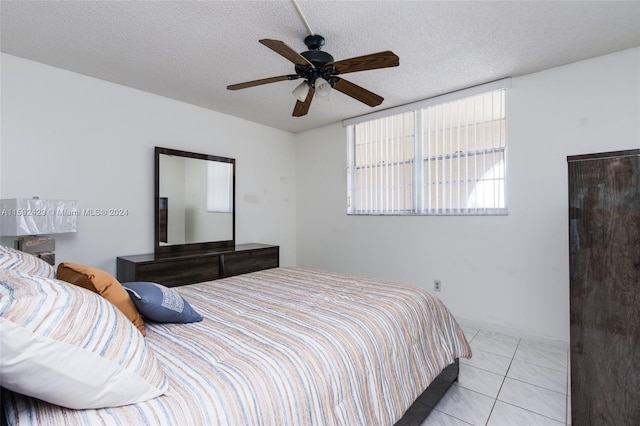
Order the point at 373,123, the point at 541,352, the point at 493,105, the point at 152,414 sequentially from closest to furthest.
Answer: the point at 152,414, the point at 541,352, the point at 493,105, the point at 373,123

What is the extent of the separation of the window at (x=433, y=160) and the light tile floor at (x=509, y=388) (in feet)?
4.18

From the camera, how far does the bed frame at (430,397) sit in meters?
1.61

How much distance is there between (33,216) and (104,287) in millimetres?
1558

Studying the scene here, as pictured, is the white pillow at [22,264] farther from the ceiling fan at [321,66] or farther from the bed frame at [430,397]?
the bed frame at [430,397]

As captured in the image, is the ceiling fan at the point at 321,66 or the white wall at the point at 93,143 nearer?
the ceiling fan at the point at 321,66

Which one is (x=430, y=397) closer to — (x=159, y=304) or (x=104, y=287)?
(x=159, y=304)

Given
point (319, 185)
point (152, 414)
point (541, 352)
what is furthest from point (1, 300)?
point (319, 185)

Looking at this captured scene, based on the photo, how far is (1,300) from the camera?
68cm

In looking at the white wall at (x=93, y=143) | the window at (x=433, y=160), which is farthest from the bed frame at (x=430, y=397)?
the white wall at (x=93, y=143)

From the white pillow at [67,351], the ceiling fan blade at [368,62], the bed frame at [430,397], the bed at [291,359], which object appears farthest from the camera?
the ceiling fan blade at [368,62]

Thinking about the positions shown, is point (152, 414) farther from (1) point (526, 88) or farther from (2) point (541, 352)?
(1) point (526, 88)

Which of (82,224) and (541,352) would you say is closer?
(541,352)

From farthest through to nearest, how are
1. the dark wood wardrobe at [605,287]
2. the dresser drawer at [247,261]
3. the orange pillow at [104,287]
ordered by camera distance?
the dresser drawer at [247,261], the dark wood wardrobe at [605,287], the orange pillow at [104,287]

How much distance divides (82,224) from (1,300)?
8.67 ft
